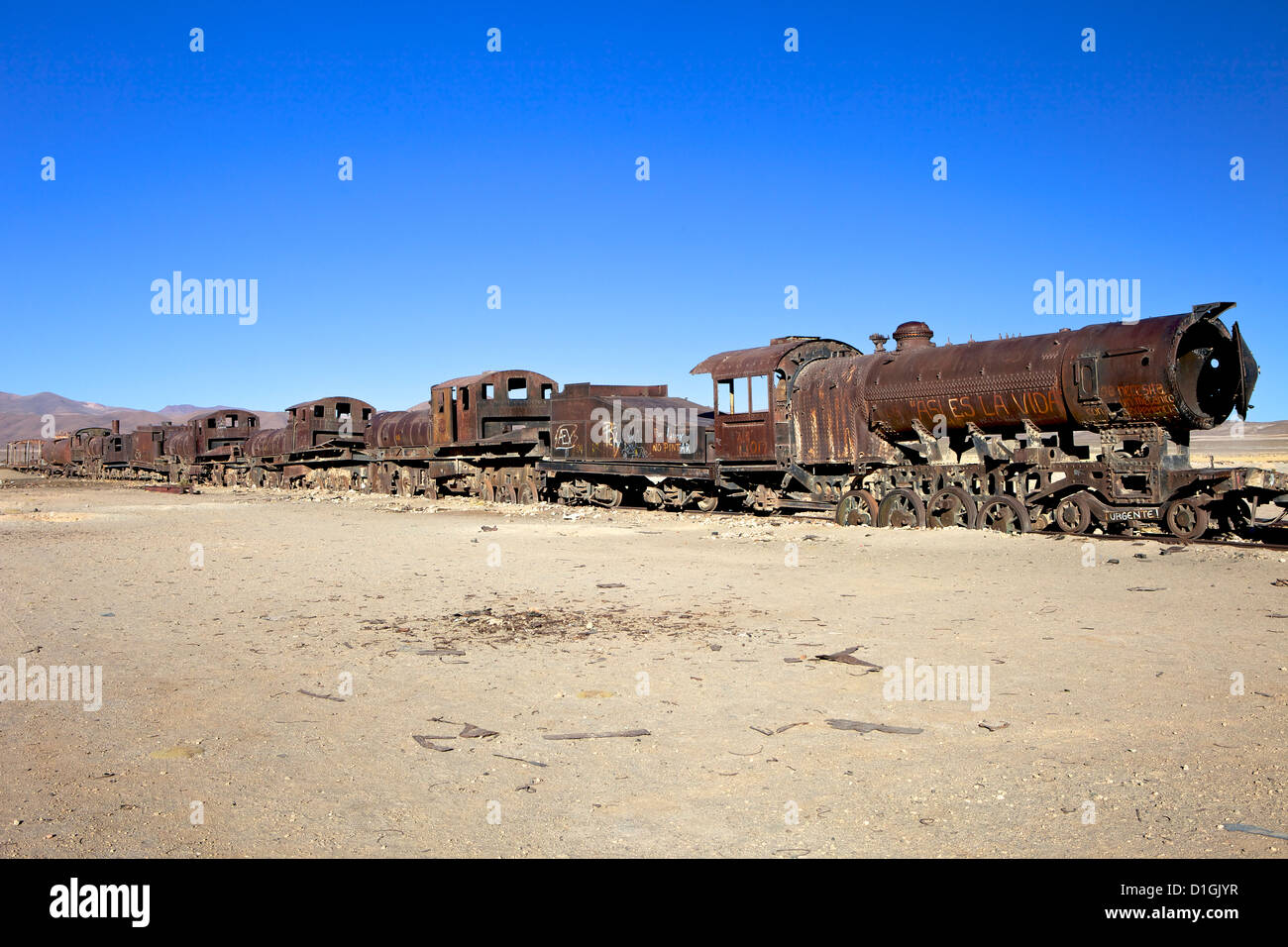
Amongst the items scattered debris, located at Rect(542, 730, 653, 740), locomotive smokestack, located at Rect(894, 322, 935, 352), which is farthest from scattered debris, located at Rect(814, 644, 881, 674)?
locomotive smokestack, located at Rect(894, 322, 935, 352)

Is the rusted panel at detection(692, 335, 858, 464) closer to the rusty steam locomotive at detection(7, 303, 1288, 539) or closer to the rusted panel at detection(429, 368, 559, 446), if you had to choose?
the rusty steam locomotive at detection(7, 303, 1288, 539)

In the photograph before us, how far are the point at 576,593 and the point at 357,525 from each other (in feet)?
38.2

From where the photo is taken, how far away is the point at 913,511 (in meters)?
17.9

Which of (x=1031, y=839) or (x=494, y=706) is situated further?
(x=494, y=706)

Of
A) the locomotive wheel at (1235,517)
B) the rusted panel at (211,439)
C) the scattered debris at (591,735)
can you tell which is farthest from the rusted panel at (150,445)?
the scattered debris at (591,735)

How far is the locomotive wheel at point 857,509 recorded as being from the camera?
60.8ft

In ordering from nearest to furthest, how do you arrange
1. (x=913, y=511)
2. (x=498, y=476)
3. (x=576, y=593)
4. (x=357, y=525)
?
(x=576, y=593)
(x=913, y=511)
(x=357, y=525)
(x=498, y=476)

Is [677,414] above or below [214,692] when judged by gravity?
above

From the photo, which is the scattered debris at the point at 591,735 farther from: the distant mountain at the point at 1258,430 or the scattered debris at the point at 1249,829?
the distant mountain at the point at 1258,430

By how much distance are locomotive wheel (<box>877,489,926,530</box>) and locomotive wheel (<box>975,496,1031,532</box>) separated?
4.70 ft

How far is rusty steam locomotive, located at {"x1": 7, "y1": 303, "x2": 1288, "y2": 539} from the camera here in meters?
14.5

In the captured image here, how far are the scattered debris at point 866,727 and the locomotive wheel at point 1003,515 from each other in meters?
11.3

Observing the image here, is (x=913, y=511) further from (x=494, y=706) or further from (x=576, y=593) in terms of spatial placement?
(x=494, y=706)
